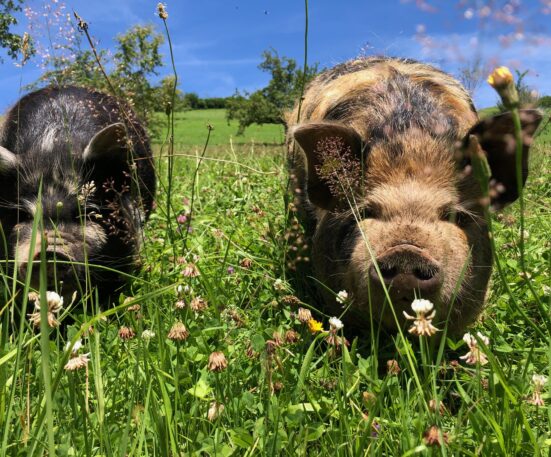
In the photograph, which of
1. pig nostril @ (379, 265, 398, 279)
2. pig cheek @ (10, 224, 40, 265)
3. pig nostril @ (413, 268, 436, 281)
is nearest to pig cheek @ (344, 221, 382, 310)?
pig nostril @ (379, 265, 398, 279)

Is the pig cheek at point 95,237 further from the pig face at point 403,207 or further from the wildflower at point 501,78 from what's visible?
the wildflower at point 501,78

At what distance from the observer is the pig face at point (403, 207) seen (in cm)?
294

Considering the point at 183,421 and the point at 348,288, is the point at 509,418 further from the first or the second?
the point at 348,288

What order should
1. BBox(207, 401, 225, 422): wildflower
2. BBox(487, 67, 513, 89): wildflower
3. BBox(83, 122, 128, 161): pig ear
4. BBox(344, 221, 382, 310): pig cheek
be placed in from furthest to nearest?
1. BBox(83, 122, 128, 161): pig ear
2. BBox(344, 221, 382, 310): pig cheek
3. BBox(207, 401, 225, 422): wildflower
4. BBox(487, 67, 513, 89): wildflower

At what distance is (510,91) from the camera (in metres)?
0.98

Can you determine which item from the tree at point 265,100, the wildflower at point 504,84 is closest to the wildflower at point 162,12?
the wildflower at point 504,84

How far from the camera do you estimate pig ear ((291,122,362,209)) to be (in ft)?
11.2

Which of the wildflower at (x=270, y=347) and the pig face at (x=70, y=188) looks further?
the pig face at (x=70, y=188)

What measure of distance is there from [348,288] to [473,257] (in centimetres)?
72

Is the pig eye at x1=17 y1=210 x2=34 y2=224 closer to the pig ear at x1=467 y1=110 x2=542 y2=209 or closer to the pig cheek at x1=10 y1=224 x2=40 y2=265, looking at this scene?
the pig cheek at x1=10 y1=224 x2=40 y2=265

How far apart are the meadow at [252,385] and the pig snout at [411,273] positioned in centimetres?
25

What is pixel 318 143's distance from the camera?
3307 mm

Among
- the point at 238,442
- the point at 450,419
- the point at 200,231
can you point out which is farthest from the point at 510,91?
the point at 200,231

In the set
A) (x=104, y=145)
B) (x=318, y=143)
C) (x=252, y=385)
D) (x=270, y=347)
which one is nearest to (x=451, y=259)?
(x=318, y=143)
